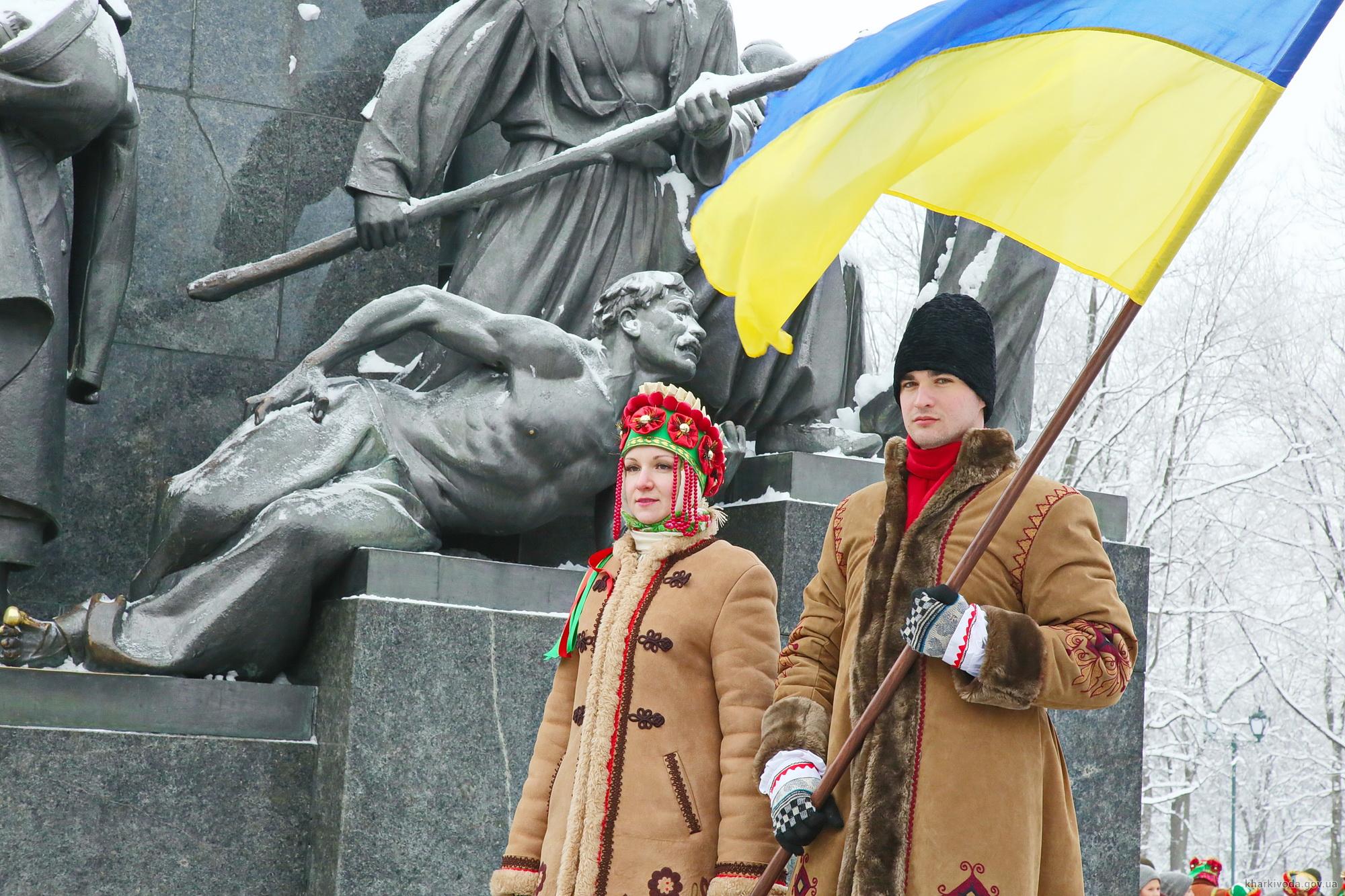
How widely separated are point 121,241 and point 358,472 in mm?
1355

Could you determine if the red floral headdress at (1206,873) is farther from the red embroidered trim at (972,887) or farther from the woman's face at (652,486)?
the red embroidered trim at (972,887)

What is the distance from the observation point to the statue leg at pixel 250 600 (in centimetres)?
570

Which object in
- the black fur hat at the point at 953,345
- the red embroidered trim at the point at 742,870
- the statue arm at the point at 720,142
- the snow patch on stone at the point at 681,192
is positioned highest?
the statue arm at the point at 720,142

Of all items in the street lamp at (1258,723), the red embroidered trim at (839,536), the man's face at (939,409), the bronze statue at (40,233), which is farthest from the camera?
the street lamp at (1258,723)

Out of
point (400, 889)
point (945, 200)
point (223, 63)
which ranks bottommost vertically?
point (400, 889)

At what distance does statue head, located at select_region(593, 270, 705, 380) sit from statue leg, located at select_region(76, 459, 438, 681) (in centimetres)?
110

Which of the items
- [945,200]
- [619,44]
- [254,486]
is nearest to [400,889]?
[254,486]

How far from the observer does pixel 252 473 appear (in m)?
6.00

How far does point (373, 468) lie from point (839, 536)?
2967 mm

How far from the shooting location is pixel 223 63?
24.2ft

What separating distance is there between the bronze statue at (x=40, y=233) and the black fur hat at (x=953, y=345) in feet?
11.8

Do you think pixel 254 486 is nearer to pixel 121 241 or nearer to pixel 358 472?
pixel 358 472

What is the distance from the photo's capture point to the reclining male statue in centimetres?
579

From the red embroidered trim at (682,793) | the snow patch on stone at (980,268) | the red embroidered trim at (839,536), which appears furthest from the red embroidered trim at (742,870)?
the snow patch on stone at (980,268)
